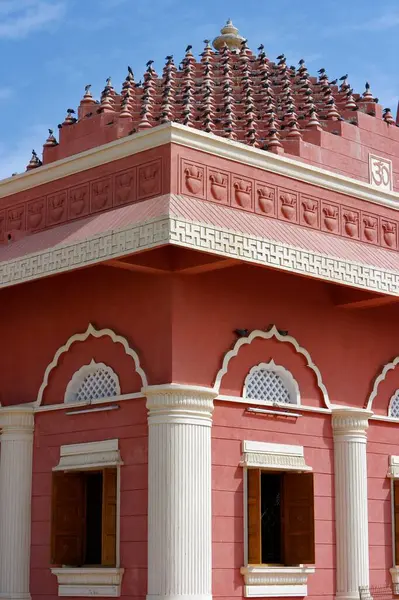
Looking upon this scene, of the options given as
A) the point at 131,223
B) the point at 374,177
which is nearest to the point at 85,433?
the point at 131,223

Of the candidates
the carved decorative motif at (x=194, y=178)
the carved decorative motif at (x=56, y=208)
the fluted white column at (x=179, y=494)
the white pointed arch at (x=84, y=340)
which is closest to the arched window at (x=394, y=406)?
the fluted white column at (x=179, y=494)

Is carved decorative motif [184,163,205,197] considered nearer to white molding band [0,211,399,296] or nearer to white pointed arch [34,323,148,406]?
white molding band [0,211,399,296]

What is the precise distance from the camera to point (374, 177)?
13.8 m

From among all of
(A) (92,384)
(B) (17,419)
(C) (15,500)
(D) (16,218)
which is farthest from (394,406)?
(D) (16,218)

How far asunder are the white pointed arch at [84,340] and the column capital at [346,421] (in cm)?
228

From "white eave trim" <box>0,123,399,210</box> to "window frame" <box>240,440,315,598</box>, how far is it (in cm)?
277

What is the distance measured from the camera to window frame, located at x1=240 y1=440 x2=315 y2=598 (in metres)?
11.0

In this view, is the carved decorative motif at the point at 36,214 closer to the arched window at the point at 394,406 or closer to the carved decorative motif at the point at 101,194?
the carved decorative motif at the point at 101,194

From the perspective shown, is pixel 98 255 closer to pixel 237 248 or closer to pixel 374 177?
pixel 237 248

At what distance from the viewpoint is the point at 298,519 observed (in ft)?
37.9

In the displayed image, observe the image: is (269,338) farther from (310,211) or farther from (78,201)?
(78,201)

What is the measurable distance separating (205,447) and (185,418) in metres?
0.35

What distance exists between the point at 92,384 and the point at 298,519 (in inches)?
97.1

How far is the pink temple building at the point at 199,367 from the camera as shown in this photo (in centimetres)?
1068
